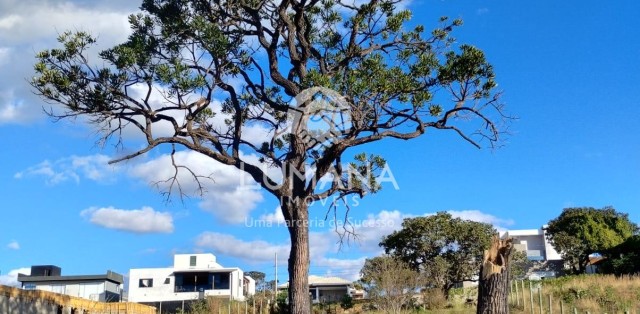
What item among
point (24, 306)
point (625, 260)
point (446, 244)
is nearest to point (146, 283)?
point (446, 244)

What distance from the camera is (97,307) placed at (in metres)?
16.7

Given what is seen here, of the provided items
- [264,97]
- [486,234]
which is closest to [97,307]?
[264,97]

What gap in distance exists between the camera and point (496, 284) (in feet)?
21.8

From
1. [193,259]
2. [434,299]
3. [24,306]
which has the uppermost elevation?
[193,259]

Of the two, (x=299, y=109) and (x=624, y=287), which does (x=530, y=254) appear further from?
(x=299, y=109)

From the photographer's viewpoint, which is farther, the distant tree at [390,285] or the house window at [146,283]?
the house window at [146,283]

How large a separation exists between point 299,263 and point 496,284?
9.58ft

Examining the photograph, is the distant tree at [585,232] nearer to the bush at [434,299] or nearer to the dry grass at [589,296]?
the dry grass at [589,296]

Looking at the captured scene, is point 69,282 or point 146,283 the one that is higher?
point 69,282

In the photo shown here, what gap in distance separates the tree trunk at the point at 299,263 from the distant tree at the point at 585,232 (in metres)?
33.5

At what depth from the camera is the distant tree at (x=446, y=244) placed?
91.5 feet

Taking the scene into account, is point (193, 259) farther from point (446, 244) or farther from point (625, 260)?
point (625, 260)

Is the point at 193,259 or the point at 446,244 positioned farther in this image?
the point at 193,259

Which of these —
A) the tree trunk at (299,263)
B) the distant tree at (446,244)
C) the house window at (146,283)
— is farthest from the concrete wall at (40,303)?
the house window at (146,283)
